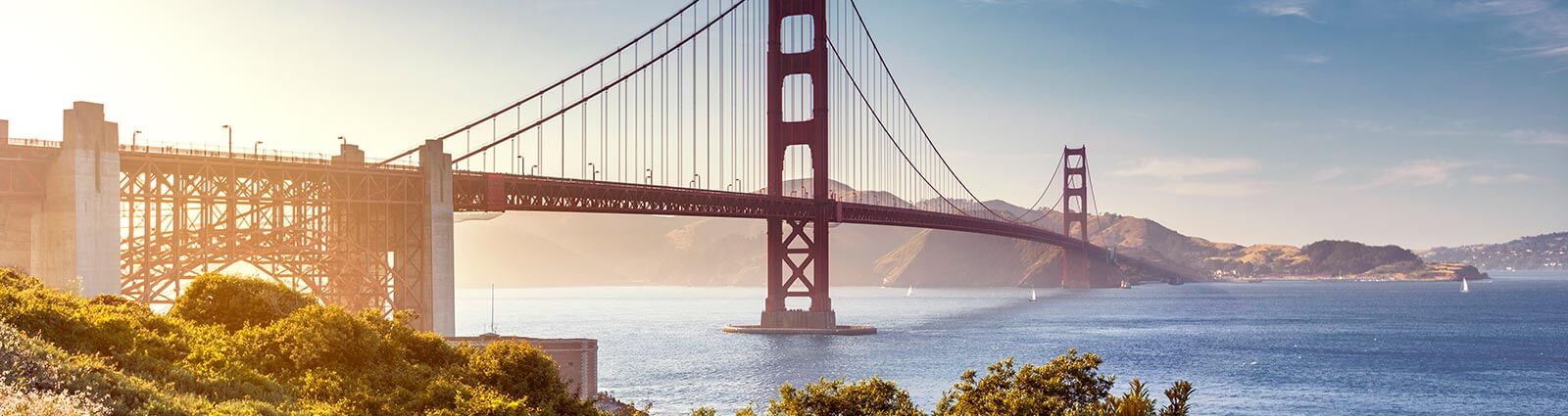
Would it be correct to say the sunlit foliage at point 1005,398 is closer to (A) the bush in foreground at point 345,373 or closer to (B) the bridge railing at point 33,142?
(A) the bush in foreground at point 345,373

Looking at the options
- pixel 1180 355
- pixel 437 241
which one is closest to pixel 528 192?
pixel 437 241

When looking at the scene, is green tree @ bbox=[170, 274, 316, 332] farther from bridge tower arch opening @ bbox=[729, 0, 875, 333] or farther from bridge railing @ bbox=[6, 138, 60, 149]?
bridge tower arch opening @ bbox=[729, 0, 875, 333]

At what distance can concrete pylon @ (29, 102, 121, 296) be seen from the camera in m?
52.1

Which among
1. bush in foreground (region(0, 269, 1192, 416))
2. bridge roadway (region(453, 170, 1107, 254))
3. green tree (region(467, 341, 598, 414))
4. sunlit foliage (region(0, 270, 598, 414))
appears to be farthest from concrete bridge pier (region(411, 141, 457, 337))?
green tree (region(467, 341, 598, 414))

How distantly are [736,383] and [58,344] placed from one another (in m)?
45.3

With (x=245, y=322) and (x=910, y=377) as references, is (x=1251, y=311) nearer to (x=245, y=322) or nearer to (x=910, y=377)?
(x=910, y=377)

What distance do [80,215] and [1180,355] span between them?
67750mm

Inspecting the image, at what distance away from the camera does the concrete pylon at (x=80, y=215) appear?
52094 mm

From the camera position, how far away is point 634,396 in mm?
64250

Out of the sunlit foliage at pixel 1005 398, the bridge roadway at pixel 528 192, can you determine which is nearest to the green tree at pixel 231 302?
the sunlit foliage at pixel 1005 398

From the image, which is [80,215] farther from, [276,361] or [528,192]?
[528,192]

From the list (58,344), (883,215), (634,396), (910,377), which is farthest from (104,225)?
(883,215)

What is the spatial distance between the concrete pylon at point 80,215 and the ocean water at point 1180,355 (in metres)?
22.8

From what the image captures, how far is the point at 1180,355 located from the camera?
9181 centimetres
